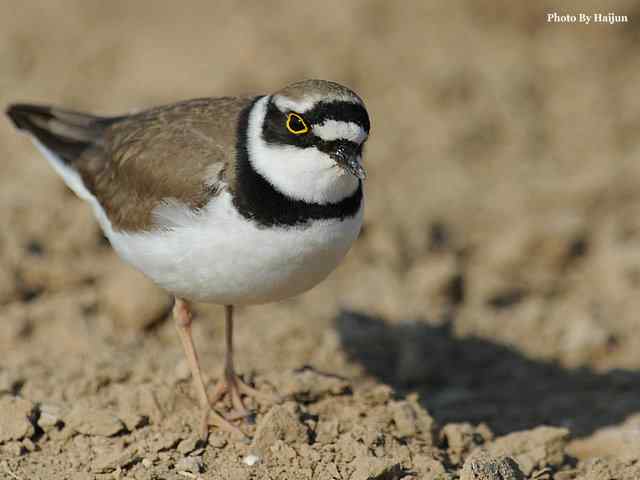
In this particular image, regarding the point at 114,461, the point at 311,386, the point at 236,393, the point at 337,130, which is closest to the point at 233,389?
the point at 236,393

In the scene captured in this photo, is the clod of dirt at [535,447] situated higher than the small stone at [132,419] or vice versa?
the clod of dirt at [535,447]

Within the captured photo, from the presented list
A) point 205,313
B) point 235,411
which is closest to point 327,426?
point 235,411

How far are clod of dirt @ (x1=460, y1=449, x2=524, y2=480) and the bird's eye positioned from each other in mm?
1850

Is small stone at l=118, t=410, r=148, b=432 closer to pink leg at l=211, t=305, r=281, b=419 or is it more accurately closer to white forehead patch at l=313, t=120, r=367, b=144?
pink leg at l=211, t=305, r=281, b=419

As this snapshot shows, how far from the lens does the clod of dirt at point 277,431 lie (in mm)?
5121

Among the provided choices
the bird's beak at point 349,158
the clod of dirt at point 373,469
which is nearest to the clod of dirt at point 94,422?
the clod of dirt at point 373,469

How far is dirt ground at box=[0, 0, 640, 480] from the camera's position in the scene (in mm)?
5312

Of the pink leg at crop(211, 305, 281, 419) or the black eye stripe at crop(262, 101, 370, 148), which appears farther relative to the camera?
the pink leg at crop(211, 305, 281, 419)

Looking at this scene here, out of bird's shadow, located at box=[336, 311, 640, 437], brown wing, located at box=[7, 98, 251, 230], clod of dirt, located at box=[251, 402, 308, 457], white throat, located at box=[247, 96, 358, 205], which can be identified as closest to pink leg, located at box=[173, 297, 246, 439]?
clod of dirt, located at box=[251, 402, 308, 457]

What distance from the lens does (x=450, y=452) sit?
18.2ft

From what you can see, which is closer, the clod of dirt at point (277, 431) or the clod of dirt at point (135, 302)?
the clod of dirt at point (277, 431)

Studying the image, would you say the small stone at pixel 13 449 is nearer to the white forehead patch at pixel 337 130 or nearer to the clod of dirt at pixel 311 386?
the clod of dirt at pixel 311 386

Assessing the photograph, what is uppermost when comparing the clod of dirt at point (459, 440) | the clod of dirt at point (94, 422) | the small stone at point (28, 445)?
the clod of dirt at point (459, 440)

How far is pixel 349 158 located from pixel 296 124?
1.11 ft
